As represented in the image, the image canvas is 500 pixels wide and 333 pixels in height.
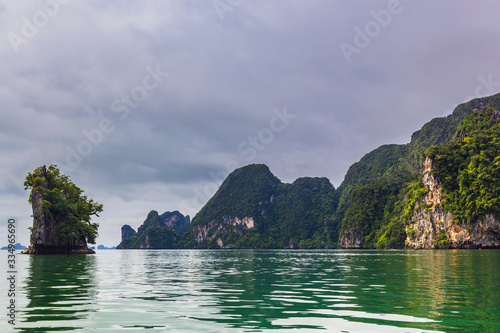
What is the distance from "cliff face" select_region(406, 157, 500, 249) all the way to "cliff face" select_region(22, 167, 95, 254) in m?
99.2

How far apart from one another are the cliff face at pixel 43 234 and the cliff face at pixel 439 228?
99230mm

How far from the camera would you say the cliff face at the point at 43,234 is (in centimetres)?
7988

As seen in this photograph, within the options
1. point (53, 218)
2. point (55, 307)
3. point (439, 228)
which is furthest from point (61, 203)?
point (439, 228)

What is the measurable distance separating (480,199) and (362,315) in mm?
111099

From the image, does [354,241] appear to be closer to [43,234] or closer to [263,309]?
[43,234]

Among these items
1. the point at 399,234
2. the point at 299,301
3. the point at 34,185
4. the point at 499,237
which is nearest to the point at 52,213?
the point at 34,185

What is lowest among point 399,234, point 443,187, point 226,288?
point 399,234

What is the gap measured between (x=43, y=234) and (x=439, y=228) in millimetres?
108045

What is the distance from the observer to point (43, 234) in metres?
79.9

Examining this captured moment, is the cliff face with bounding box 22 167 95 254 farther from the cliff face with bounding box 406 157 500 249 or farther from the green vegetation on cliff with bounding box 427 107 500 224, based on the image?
the green vegetation on cliff with bounding box 427 107 500 224

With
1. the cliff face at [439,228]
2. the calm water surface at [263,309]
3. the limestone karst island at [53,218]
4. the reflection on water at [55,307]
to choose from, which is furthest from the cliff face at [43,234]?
the cliff face at [439,228]

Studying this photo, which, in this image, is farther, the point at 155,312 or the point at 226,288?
the point at 226,288

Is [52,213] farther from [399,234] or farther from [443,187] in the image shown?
[399,234]

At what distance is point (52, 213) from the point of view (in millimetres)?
84062
